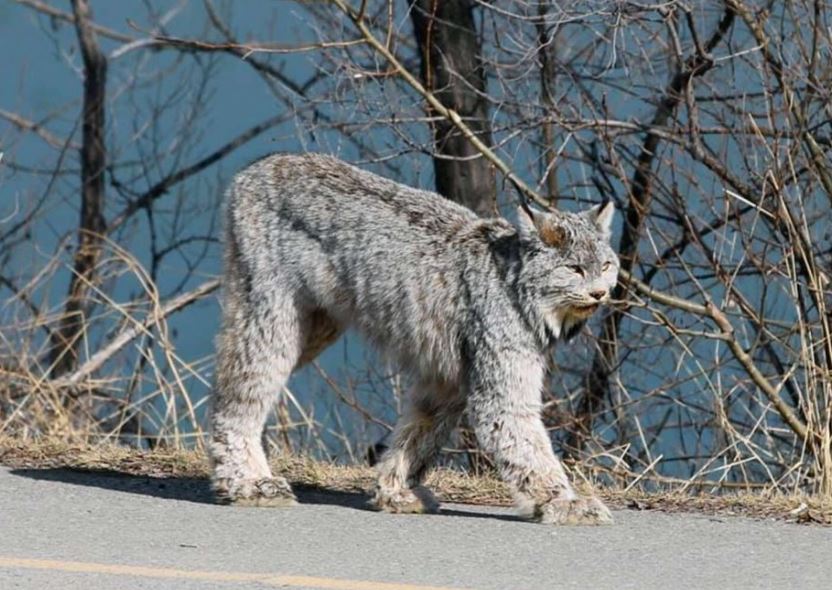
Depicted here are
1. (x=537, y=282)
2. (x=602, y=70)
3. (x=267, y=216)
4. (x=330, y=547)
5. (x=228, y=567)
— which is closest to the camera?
(x=228, y=567)

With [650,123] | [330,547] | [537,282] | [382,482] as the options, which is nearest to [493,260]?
[537,282]

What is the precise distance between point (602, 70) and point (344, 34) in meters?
1.66

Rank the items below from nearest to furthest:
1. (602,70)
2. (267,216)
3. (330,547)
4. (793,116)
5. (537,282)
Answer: (330,547)
(537,282)
(267,216)
(793,116)
(602,70)

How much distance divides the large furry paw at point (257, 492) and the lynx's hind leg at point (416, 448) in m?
0.38

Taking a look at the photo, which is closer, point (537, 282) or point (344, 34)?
point (537, 282)

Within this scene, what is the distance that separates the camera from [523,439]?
7.95 m

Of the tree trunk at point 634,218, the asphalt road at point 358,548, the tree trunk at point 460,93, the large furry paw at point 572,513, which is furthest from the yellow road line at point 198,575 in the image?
the tree trunk at point 460,93

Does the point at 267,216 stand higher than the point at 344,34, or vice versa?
the point at 344,34

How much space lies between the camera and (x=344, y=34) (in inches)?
483

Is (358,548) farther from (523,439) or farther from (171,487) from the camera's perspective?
(171,487)

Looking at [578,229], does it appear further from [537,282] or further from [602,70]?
[602,70]

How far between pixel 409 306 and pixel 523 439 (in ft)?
2.69

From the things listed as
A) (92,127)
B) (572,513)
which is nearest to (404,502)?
(572,513)

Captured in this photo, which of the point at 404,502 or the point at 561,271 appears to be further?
→ the point at 404,502
